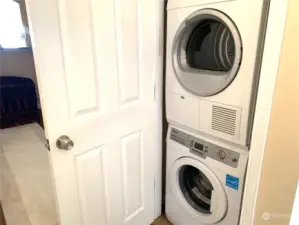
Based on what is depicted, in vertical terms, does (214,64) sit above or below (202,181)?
above

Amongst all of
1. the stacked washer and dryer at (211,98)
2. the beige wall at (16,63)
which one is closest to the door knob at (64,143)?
the stacked washer and dryer at (211,98)

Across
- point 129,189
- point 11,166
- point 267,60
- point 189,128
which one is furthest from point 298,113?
point 11,166

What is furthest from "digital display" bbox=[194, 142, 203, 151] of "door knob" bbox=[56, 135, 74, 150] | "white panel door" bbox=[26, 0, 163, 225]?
"door knob" bbox=[56, 135, 74, 150]

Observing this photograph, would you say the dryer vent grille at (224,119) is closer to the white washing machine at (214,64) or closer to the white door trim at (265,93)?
the white washing machine at (214,64)

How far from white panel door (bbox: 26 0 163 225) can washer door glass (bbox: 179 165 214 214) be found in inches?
9.8

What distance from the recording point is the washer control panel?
3.96 feet

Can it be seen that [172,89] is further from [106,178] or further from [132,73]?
[106,178]

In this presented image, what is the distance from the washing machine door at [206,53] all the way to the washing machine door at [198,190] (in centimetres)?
48

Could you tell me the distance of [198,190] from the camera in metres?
1.54

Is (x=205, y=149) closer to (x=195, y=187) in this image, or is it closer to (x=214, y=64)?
(x=195, y=187)

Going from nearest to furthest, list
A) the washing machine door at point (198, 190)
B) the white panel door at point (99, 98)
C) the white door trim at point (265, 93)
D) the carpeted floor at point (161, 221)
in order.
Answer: the white door trim at point (265, 93) → the white panel door at point (99, 98) → the washing machine door at point (198, 190) → the carpeted floor at point (161, 221)

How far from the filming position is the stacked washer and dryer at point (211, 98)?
104 centimetres

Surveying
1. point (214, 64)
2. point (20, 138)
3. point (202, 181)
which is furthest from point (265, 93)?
point (20, 138)

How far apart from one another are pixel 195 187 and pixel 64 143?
3.13 ft
